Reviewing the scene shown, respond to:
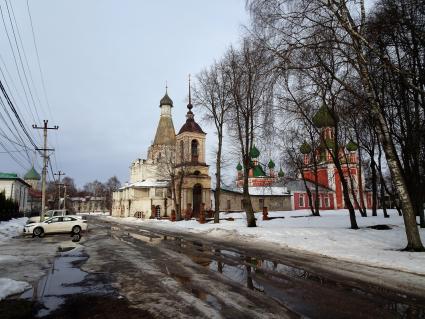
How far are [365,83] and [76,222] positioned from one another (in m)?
21.5

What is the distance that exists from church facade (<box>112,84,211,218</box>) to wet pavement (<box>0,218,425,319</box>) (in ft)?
107

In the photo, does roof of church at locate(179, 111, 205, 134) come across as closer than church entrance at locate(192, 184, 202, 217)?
Yes

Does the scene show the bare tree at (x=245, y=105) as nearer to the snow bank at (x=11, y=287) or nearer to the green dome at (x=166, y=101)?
the snow bank at (x=11, y=287)

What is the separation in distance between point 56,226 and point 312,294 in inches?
877

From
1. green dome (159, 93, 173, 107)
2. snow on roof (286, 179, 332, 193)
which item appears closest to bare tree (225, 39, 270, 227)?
green dome (159, 93, 173, 107)

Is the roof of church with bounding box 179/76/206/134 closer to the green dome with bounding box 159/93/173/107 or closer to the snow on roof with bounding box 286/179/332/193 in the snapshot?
the green dome with bounding box 159/93/173/107

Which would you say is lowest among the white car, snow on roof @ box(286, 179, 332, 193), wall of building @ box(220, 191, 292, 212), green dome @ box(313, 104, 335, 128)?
the white car

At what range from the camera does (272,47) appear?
12.0m

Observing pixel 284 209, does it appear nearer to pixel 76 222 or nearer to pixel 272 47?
pixel 76 222

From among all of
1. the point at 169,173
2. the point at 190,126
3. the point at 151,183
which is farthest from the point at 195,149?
the point at 151,183

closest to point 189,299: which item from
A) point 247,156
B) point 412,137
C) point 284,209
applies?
point 412,137

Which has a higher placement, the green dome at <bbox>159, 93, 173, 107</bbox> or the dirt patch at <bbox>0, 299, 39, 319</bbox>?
the green dome at <bbox>159, 93, 173, 107</bbox>

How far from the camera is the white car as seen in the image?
23.3 metres

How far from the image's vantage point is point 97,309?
5.63 metres
